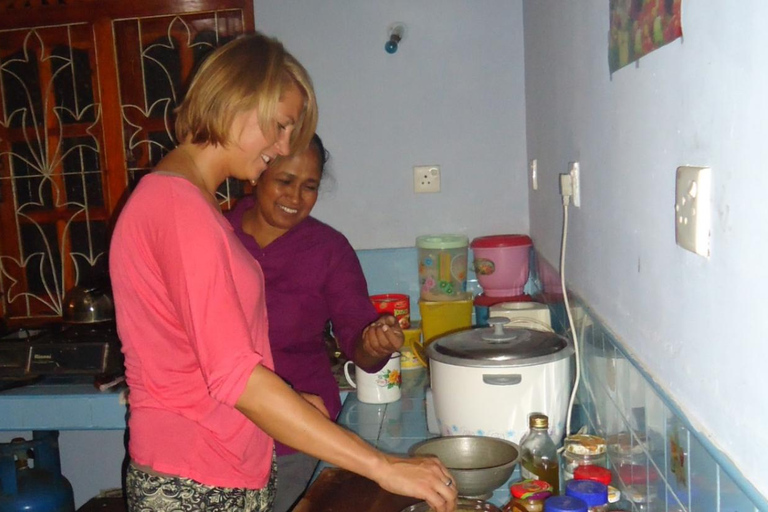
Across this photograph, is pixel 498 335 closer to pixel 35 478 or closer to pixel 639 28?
pixel 639 28

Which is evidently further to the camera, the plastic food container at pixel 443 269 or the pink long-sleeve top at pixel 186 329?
the plastic food container at pixel 443 269

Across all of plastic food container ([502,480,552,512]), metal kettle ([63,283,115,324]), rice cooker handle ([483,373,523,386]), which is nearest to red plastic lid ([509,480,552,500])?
plastic food container ([502,480,552,512])

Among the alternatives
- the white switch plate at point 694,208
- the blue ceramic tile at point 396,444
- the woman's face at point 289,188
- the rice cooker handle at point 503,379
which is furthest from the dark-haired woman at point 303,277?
the white switch plate at point 694,208

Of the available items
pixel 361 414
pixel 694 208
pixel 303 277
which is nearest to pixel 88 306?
pixel 303 277

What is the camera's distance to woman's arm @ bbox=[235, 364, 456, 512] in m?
0.95

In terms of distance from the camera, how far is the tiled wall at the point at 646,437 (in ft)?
2.27

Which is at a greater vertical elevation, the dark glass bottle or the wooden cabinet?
the wooden cabinet

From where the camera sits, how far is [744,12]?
1.97ft

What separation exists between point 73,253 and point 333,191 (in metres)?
0.99

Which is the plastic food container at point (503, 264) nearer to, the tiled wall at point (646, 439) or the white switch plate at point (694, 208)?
the tiled wall at point (646, 439)

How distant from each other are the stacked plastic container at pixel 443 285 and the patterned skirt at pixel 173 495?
133 cm

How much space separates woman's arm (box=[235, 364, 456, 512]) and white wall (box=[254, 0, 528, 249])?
170 cm

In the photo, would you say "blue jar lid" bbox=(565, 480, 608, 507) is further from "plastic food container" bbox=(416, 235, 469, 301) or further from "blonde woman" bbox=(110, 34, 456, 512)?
"plastic food container" bbox=(416, 235, 469, 301)

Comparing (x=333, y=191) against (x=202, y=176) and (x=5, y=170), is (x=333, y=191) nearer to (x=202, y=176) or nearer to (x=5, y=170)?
(x=5, y=170)
